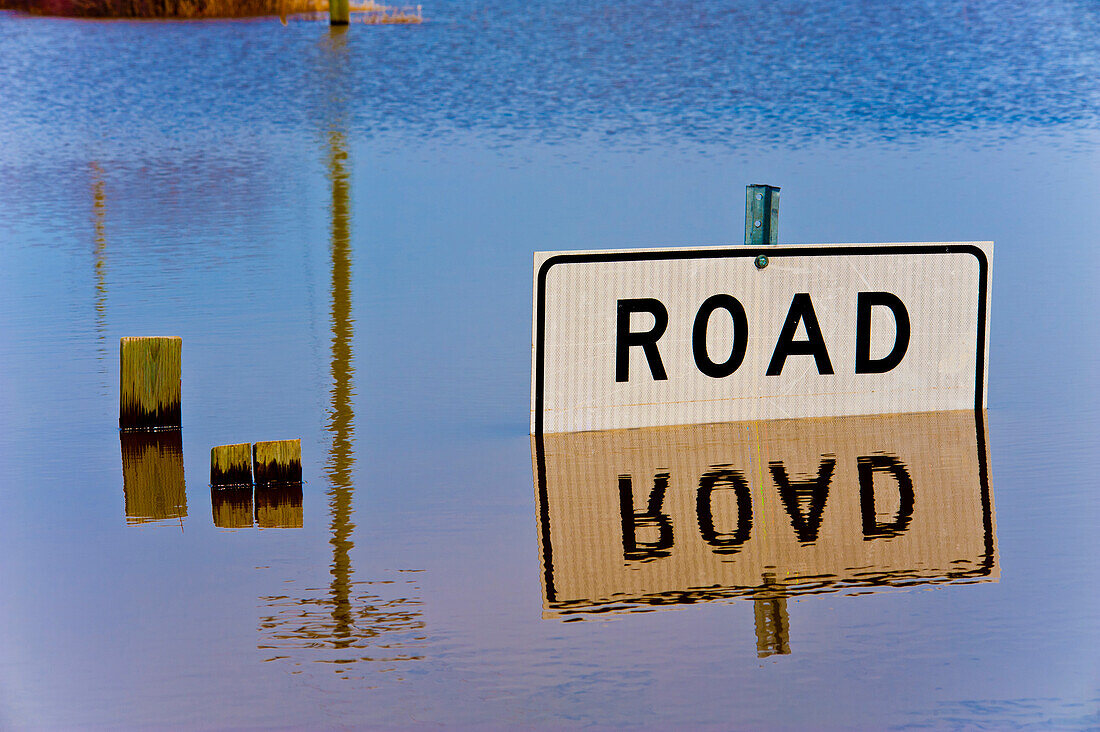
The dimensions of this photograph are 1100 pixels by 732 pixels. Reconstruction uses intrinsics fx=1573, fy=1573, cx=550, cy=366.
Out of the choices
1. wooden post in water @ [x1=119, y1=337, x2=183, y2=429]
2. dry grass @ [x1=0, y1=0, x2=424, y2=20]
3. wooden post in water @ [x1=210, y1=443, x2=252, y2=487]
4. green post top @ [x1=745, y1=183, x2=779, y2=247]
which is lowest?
wooden post in water @ [x1=210, y1=443, x2=252, y2=487]

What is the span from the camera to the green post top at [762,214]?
734cm

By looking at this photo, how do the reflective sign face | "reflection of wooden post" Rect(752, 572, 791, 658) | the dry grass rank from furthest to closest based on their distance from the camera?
the dry grass
the reflective sign face
"reflection of wooden post" Rect(752, 572, 791, 658)

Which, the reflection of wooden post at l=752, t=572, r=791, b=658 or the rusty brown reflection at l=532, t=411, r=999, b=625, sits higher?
the rusty brown reflection at l=532, t=411, r=999, b=625

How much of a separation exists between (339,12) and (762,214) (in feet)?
111

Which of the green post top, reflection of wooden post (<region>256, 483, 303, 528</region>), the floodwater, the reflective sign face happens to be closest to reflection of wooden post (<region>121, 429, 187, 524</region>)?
the floodwater

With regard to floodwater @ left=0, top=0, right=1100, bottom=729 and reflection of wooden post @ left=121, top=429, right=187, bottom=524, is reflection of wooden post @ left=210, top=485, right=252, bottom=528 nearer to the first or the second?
floodwater @ left=0, top=0, right=1100, bottom=729

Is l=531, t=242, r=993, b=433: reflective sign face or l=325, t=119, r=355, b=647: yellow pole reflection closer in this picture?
l=325, t=119, r=355, b=647: yellow pole reflection

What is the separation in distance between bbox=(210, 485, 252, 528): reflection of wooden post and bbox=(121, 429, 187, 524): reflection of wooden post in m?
0.13

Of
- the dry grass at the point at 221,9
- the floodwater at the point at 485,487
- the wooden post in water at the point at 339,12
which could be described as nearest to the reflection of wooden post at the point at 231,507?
the floodwater at the point at 485,487

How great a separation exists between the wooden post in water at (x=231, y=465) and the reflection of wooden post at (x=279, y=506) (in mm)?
97

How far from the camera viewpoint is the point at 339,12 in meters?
39.6

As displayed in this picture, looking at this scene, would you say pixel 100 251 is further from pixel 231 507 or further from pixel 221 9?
pixel 221 9

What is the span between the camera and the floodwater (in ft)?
14.7

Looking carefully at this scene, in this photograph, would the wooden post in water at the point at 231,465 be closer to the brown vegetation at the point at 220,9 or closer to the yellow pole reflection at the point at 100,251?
the yellow pole reflection at the point at 100,251
